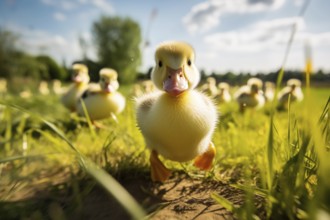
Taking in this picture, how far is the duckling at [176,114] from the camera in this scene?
62.7 inches

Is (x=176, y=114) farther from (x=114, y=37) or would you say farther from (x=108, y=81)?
(x=114, y=37)

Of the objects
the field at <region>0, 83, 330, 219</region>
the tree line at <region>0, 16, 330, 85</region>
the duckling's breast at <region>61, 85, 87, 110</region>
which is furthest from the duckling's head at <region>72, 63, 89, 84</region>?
the tree line at <region>0, 16, 330, 85</region>

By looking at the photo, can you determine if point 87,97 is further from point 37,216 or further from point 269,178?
point 269,178

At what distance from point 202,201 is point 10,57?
17866mm

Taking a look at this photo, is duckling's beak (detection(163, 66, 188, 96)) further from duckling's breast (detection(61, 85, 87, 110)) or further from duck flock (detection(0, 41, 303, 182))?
duckling's breast (detection(61, 85, 87, 110))

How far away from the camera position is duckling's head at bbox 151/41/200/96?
5.07 feet

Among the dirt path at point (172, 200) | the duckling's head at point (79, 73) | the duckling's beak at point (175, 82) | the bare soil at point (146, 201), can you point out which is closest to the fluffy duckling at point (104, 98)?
the duckling's head at point (79, 73)

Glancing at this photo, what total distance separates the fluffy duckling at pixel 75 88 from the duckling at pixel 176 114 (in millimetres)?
3322

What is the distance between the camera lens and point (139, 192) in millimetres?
1710

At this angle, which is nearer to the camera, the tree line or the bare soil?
the bare soil

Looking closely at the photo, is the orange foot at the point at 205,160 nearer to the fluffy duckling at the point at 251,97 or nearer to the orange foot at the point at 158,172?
the orange foot at the point at 158,172

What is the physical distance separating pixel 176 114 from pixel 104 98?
2.28 metres

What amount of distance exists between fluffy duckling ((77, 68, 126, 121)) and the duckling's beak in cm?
207

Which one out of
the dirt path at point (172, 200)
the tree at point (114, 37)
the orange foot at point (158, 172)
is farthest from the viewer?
the tree at point (114, 37)
